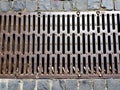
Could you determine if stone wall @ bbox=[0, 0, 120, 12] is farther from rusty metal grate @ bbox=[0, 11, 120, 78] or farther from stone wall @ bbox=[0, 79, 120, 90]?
stone wall @ bbox=[0, 79, 120, 90]

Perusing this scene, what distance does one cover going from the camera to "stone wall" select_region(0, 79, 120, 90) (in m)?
2.35

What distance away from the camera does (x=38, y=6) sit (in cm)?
256

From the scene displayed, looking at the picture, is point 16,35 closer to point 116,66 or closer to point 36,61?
point 36,61

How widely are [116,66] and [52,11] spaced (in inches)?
26.7

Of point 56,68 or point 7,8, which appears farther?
point 7,8

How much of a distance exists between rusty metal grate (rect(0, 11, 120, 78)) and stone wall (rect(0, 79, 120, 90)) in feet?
0.13

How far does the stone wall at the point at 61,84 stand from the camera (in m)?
2.35

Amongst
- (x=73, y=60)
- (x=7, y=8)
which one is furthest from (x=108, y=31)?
(x=7, y=8)

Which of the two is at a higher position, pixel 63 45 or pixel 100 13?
pixel 100 13

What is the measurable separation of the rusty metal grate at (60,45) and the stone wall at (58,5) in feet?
0.16

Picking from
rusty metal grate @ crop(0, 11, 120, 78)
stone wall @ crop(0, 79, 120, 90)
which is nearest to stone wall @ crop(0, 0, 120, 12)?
rusty metal grate @ crop(0, 11, 120, 78)

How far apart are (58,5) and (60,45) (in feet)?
1.13

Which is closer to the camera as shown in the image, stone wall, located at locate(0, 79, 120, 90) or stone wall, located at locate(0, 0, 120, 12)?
stone wall, located at locate(0, 79, 120, 90)

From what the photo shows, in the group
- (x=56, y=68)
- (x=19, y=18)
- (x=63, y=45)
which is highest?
(x=19, y=18)
